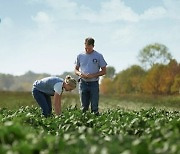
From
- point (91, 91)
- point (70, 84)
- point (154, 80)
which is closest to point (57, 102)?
point (70, 84)

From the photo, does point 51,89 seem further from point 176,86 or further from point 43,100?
point 176,86

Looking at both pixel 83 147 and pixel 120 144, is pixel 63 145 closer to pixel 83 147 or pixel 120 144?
pixel 83 147

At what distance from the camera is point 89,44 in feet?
36.4

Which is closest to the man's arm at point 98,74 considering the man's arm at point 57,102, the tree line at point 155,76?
Result: the man's arm at point 57,102

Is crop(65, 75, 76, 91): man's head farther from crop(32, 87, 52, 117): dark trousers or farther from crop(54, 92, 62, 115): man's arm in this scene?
crop(32, 87, 52, 117): dark trousers

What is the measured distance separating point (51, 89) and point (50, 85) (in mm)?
122

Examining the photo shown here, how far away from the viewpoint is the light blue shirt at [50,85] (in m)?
9.71

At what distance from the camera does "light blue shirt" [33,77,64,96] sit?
971cm

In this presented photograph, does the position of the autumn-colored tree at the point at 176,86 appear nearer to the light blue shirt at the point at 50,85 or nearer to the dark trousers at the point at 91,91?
the dark trousers at the point at 91,91

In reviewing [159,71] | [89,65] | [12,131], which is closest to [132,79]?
[159,71]

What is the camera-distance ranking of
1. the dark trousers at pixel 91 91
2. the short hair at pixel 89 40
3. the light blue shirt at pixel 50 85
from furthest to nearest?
1. the dark trousers at pixel 91 91
2. the short hair at pixel 89 40
3. the light blue shirt at pixel 50 85

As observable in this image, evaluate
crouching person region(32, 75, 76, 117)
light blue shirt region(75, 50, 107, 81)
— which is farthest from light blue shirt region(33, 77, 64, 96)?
light blue shirt region(75, 50, 107, 81)

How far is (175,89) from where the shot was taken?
71375mm

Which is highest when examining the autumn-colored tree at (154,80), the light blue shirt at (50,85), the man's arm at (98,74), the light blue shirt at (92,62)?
the autumn-colored tree at (154,80)
